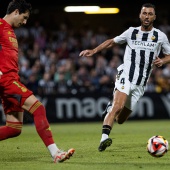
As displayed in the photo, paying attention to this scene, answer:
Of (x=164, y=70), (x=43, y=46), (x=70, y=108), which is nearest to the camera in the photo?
(x=70, y=108)

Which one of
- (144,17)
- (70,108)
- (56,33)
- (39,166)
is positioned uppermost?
(144,17)

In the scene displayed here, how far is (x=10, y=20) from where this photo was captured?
813 cm

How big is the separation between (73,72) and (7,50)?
38.0ft

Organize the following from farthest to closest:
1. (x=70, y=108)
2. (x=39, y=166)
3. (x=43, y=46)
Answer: (x=43, y=46), (x=70, y=108), (x=39, y=166)

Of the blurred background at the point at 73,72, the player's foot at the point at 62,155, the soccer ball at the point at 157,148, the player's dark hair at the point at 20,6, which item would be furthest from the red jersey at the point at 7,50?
the blurred background at the point at 73,72

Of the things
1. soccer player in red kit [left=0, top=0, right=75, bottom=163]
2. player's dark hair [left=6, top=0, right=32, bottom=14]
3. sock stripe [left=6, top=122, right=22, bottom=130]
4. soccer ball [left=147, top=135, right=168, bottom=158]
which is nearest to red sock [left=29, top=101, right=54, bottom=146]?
soccer player in red kit [left=0, top=0, right=75, bottom=163]

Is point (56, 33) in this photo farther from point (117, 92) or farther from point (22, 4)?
point (22, 4)

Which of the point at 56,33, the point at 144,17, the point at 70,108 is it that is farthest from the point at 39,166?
the point at 56,33

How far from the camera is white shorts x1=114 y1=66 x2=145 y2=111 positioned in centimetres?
1001

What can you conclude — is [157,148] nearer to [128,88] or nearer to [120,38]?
[128,88]

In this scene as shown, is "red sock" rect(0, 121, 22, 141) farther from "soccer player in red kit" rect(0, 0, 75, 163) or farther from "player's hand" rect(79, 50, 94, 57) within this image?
"player's hand" rect(79, 50, 94, 57)

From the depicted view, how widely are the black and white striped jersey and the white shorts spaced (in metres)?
0.08

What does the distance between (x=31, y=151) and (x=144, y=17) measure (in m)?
3.01

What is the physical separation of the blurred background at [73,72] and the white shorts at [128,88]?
22.4 feet
